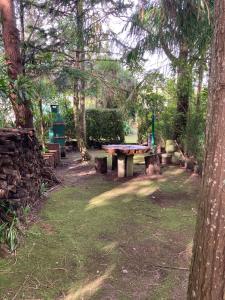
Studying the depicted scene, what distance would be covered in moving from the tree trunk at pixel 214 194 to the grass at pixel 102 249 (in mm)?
790

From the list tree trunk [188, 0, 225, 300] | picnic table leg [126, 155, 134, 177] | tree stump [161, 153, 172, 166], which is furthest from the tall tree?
tree trunk [188, 0, 225, 300]

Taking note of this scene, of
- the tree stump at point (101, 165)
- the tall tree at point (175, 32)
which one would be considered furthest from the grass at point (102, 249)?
the tall tree at point (175, 32)

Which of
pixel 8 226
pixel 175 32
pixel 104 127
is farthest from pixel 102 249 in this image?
pixel 104 127

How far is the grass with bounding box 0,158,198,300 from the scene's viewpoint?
2.24 m

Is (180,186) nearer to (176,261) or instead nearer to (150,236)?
(150,236)

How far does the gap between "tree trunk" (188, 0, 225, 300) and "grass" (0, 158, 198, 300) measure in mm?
790

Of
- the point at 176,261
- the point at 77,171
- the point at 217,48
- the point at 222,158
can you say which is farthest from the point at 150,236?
A: the point at 77,171

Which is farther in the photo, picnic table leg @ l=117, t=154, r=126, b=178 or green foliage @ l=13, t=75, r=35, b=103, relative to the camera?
picnic table leg @ l=117, t=154, r=126, b=178

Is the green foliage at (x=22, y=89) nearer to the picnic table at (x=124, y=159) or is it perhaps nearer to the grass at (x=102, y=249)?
the grass at (x=102, y=249)

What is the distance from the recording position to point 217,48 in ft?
→ 4.72

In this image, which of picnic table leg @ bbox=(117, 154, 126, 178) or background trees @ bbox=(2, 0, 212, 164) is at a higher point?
background trees @ bbox=(2, 0, 212, 164)

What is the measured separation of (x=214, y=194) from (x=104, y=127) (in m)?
8.88

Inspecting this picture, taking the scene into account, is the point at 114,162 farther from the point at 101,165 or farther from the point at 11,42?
the point at 11,42

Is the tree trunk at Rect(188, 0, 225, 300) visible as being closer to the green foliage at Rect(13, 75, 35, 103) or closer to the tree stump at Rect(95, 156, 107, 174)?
the green foliage at Rect(13, 75, 35, 103)
